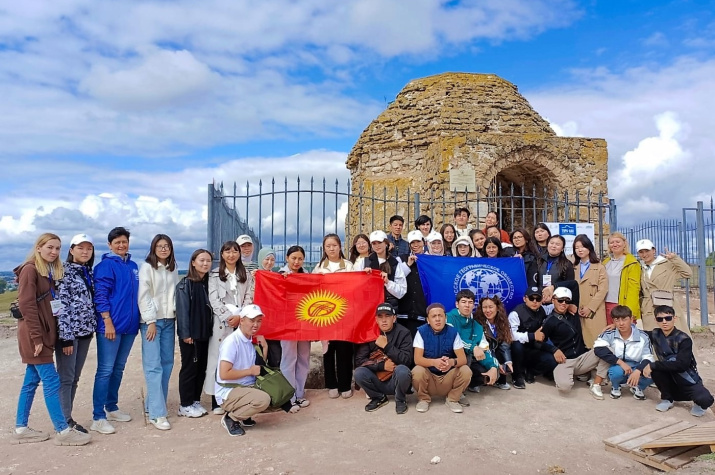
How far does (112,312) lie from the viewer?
190 inches

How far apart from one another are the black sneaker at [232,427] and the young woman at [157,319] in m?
0.56

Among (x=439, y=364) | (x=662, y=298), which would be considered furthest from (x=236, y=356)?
(x=662, y=298)

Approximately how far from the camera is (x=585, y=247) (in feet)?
20.5

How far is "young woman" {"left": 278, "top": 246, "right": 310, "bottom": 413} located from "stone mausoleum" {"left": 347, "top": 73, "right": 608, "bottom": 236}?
5.89m

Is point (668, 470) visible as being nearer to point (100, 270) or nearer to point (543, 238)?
point (543, 238)

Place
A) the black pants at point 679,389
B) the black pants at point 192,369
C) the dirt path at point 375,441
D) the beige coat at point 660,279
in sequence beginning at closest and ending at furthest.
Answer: the dirt path at point 375,441 < the black pants at point 192,369 < the black pants at point 679,389 < the beige coat at point 660,279

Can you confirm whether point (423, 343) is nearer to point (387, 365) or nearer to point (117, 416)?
point (387, 365)

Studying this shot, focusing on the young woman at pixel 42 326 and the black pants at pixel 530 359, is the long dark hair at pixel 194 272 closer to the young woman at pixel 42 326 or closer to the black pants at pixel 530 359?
the young woman at pixel 42 326

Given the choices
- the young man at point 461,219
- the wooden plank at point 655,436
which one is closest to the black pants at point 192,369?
the young man at point 461,219

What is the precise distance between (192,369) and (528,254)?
164 inches

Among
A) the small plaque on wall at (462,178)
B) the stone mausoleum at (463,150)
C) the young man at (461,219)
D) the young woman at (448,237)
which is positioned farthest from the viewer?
the stone mausoleum at (463,150)

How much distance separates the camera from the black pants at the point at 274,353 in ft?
18.4

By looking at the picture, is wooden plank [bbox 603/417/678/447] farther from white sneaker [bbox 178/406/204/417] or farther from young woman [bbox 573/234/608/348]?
white sneaker [bbox 178/406/204/417]

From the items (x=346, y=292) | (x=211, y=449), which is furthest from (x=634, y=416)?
(x=211, y=449)
